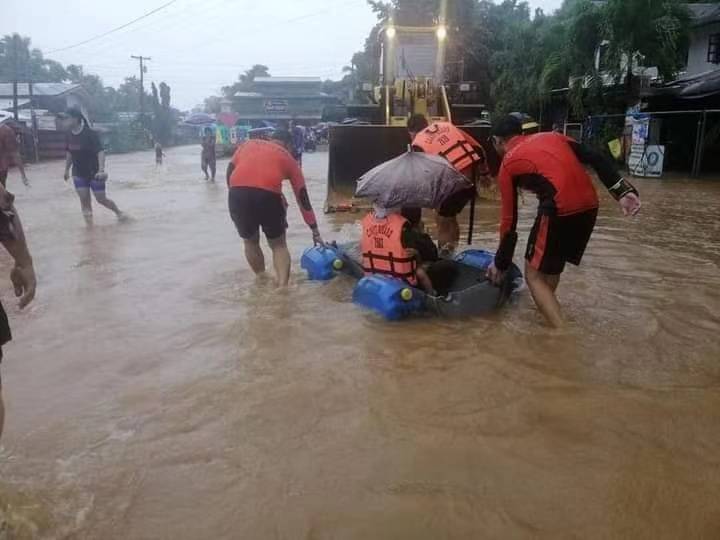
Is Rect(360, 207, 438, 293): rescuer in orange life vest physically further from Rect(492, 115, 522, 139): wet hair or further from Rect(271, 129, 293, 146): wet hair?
Rect(271, 129, 293, 146): wet hair

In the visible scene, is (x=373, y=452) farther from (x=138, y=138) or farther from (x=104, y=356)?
(x=138, y=138)

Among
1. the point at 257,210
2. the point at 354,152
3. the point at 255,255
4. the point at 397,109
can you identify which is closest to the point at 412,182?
the point at 257,210

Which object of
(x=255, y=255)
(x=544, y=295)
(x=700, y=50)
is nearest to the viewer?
(x=544, y=295)

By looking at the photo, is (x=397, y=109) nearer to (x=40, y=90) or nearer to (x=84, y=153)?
(x=84, y=153)

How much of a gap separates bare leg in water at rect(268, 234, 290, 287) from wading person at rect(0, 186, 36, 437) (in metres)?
2.84

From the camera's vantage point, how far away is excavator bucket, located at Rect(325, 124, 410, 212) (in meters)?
10.1

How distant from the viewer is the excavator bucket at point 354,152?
1009cm

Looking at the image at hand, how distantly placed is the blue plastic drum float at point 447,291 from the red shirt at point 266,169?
86 centimetres

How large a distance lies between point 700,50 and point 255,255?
23.7 meters

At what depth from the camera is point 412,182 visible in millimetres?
4773

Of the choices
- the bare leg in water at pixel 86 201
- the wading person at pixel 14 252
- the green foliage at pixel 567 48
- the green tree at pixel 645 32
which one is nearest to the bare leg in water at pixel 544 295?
the wading person at pixel 14 252

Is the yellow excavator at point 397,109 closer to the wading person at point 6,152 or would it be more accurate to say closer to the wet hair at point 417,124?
the wet hair at point 417,124

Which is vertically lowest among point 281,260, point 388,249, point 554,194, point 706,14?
point 281,260

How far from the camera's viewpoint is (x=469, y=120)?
12.1 m
